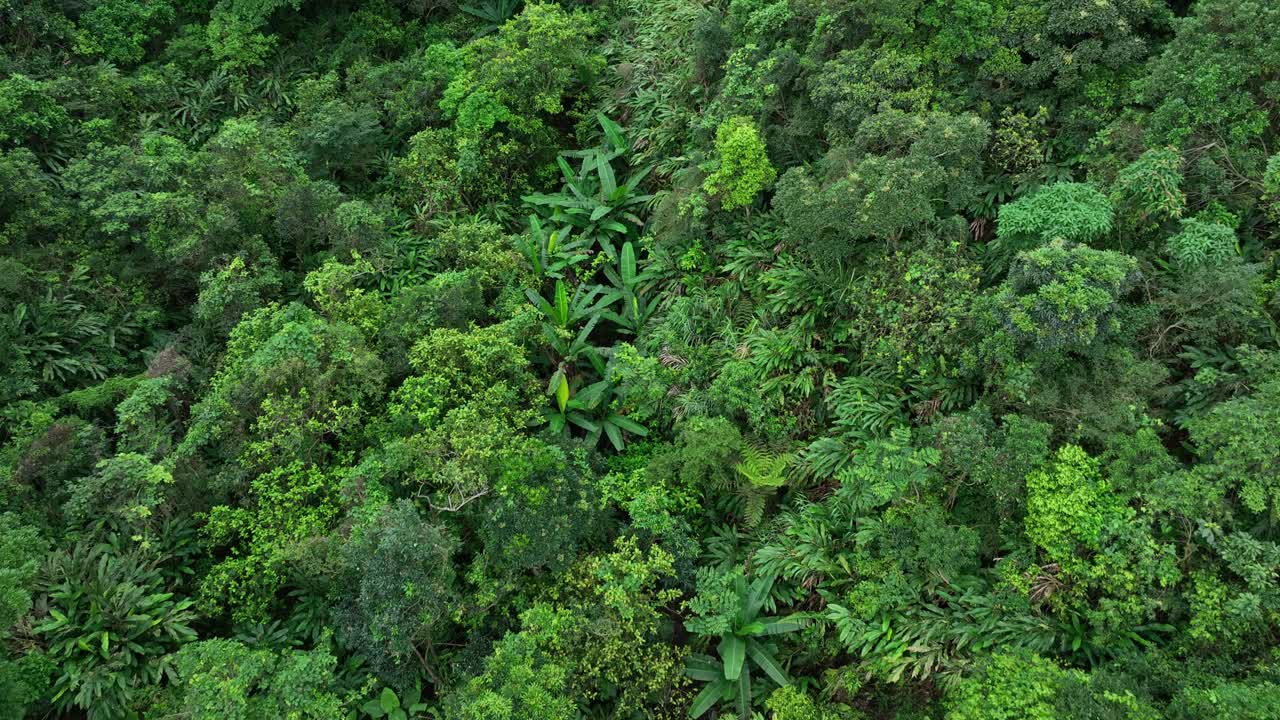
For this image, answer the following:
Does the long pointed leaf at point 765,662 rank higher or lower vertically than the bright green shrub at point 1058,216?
lower

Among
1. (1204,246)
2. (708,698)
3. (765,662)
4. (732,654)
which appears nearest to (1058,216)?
(1204,246)

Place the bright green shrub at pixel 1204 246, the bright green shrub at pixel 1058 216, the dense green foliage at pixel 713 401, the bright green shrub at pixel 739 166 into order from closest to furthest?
the dense green foliage at pixel 713 401, the bright green shrub at pixel 1204 246, the bright green shrub at pixel 1058 216, the bright green shrub at pixel 739 166

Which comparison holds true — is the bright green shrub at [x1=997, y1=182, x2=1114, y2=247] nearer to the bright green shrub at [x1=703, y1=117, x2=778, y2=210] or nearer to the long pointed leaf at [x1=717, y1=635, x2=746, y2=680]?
the bright green shrub at [x1=703, y1=117, x2=778, y2=210]

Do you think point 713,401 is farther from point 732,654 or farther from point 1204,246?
point 1204,246

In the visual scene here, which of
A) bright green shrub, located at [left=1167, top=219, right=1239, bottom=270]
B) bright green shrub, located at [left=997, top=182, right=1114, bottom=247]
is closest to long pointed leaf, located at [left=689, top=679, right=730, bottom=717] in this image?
bright green shrub, located at [left=997, top=182, right=1114, bottom=247]

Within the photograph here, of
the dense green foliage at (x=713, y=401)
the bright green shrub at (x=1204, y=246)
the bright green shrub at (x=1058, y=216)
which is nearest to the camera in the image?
the dense green foliage at (x=713, y=401)

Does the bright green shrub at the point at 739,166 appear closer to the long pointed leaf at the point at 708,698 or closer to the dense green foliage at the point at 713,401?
the dense green foliage at the point at 713,401

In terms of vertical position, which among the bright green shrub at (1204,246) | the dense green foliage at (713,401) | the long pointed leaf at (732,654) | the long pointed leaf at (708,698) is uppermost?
the bright green shrub at (1204,246)

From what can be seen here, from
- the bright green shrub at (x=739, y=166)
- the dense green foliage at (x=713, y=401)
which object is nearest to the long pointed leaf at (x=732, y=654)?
the dense green foliage at (x=713, y=401)

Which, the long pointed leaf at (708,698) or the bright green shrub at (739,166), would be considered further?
the bright green shrub at (739,166)

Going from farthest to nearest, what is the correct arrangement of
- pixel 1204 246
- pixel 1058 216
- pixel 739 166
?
pixel 739 166, pixel 1058 216, pixel 1204 246
